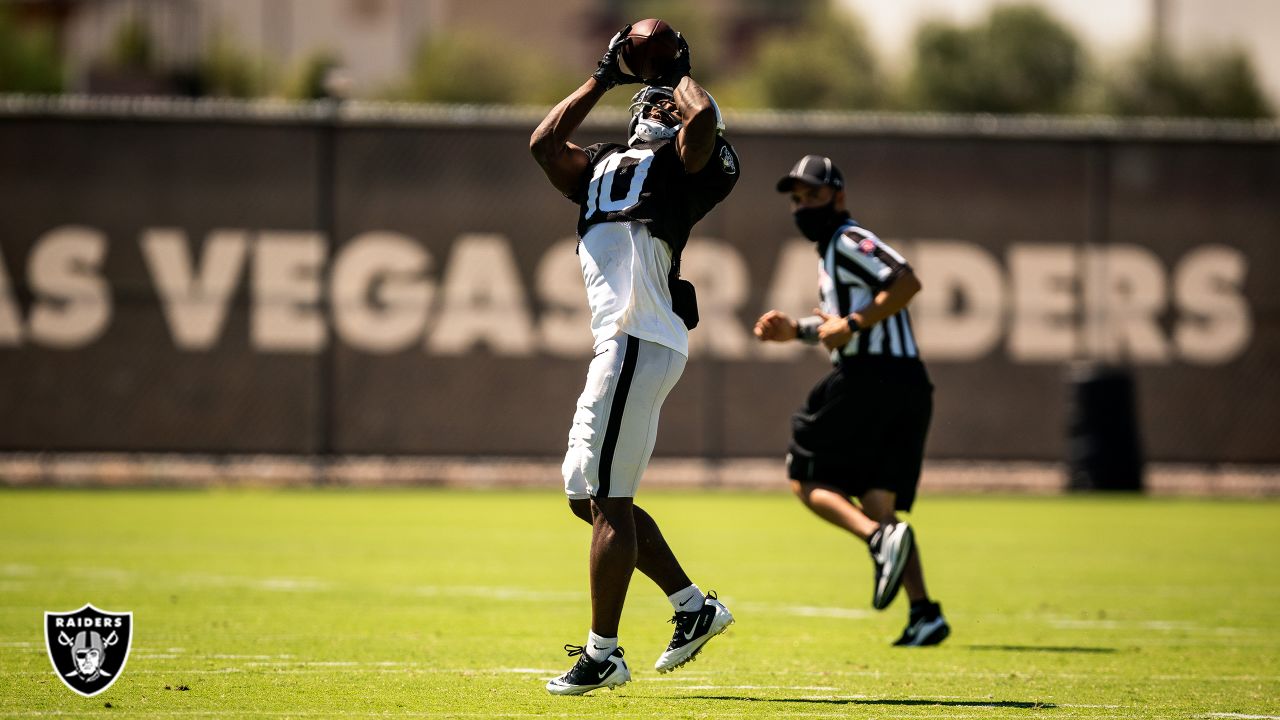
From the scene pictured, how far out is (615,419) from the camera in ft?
22.6

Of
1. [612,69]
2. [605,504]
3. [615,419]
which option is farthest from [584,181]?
[605,504]

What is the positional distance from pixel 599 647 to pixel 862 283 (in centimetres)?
285

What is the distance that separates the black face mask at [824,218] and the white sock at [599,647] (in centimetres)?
301

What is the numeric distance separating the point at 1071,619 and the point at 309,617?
3.83 meters

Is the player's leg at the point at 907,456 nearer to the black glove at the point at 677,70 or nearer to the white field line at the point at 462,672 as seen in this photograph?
the white field line at the point at 462,672

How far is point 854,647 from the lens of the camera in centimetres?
852

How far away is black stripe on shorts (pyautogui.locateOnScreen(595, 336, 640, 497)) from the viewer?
22.6ft

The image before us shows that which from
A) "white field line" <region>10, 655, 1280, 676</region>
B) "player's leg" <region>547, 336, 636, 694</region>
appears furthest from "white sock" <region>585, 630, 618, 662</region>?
"white field line" <region>10, 655, 1280, 676</region>

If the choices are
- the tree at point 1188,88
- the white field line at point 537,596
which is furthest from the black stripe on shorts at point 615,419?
the tree at point 1188,88

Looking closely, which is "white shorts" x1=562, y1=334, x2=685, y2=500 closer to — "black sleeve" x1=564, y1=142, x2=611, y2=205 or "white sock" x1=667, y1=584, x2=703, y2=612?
"white sock" x1=667, y1=584, x2=703, y2=612

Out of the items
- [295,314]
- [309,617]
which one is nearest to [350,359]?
[295,314]

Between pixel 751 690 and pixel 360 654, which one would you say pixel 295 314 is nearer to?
pixel 360 654

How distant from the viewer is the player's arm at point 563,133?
7.05 metres

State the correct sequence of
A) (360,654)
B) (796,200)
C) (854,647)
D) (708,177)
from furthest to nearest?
(796,200), (854,647), (360,654), (708,177)
